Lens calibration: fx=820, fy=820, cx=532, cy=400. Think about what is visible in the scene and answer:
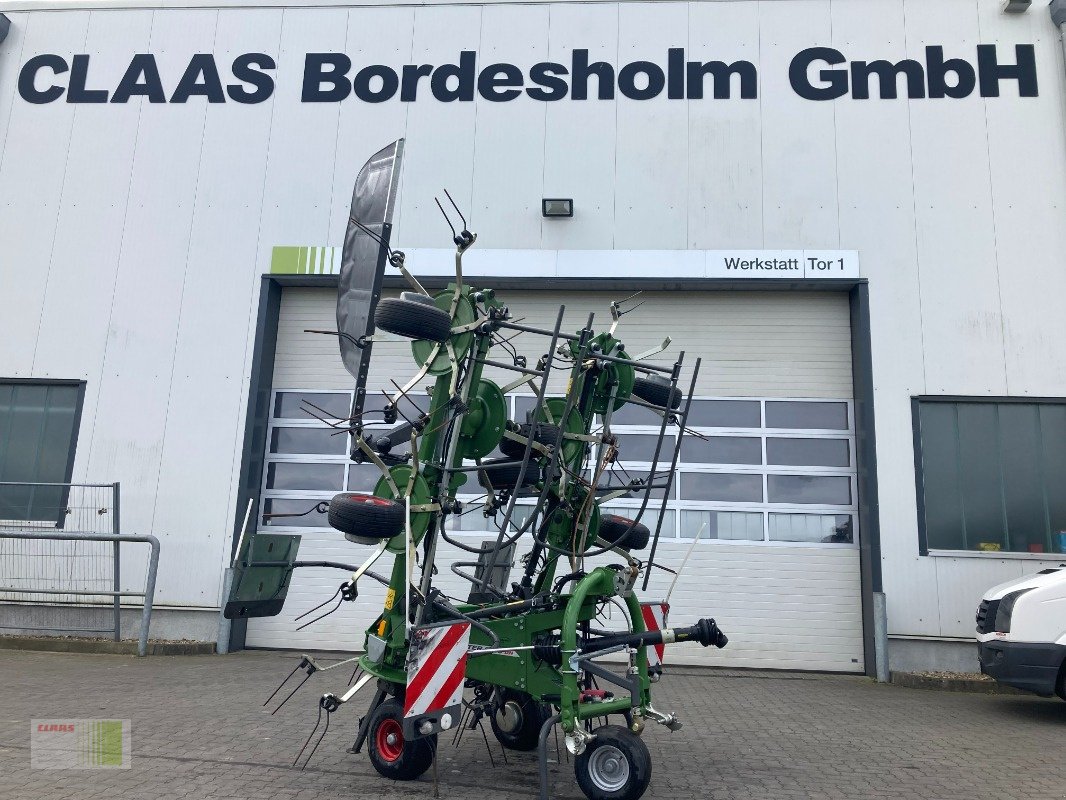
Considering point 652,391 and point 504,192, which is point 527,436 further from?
point 504,192

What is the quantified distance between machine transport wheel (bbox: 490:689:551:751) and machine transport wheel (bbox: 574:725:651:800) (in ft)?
4.10

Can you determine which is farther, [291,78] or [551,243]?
[291,78]

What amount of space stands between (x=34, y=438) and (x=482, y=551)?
26.8 feet

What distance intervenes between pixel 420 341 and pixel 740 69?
7823 millimetres

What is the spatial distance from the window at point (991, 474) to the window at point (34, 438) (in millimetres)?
10941

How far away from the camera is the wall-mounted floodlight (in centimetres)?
1073

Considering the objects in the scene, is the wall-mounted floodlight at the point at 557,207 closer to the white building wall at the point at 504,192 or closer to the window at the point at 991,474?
the white building wall at the point at 504,192

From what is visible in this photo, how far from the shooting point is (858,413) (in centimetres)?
1037

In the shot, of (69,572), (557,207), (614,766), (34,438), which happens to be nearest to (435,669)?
(614,766)

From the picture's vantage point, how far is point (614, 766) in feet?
14.4

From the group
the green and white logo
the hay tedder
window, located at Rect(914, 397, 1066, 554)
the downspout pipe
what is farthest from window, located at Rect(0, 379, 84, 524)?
the downspout pipe

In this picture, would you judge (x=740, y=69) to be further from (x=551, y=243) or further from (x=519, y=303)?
(x=519, y=303)

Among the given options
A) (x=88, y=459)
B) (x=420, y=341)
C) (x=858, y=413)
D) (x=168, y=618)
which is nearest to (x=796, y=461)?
(x=858, y=413)

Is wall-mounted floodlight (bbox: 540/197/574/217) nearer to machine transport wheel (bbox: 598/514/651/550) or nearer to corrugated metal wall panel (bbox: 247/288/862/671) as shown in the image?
corrugated metal wall panel (bbox: 247/288/862/671)
